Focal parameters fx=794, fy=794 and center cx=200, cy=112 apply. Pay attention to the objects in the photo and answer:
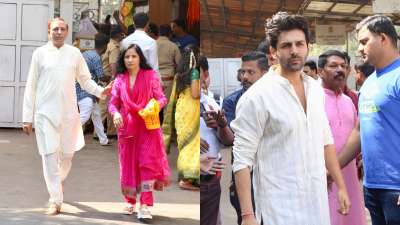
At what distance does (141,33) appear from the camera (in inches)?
332

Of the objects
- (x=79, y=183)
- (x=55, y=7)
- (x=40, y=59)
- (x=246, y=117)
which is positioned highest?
(x=55, y=7)

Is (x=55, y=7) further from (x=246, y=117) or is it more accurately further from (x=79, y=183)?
(x=246, y=117)

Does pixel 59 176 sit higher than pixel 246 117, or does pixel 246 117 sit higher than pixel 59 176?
pixel 246 117

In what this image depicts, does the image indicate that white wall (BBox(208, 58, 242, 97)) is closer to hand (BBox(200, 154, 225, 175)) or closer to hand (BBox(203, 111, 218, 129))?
hand (BBox(203, 111, 218, 129))

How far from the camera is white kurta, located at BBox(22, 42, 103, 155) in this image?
22.3ft

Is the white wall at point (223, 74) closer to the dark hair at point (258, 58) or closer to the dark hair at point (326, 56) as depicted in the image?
the dark hair at point (258, 58)

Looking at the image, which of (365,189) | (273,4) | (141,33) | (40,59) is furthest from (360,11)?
(141,33)

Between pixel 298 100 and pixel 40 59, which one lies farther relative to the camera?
pixel 40 59

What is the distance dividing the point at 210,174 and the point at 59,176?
292cm

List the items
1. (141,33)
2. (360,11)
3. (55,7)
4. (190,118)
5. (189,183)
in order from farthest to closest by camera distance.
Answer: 1. (55,7)
2. (141,33)
3. (189,183)
4. (190,118)
5. (360,11)

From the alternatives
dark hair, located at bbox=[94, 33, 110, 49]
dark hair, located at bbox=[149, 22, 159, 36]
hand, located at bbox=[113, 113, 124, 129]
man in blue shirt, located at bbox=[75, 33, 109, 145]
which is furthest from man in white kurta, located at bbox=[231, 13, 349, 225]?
dark hair, located at bbox=[94, 33, 110, 49]

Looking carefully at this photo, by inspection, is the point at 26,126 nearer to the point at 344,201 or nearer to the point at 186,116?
the point at 186,116

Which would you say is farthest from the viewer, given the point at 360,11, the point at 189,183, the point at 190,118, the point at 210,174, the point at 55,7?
the point at 55,7

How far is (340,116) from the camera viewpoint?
4816mm
